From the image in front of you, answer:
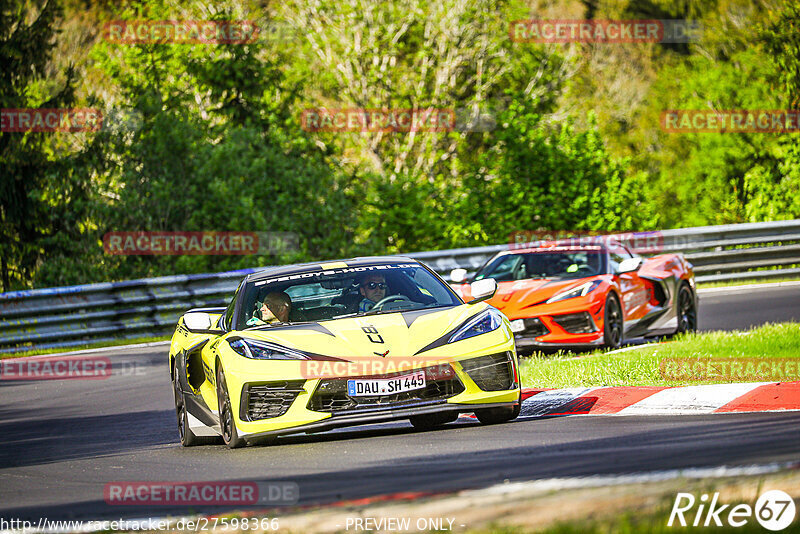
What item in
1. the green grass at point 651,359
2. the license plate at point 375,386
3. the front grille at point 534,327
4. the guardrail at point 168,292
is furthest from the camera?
the guardrail at point 168,292

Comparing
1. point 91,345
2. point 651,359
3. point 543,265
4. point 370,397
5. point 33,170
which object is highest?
point 33,170

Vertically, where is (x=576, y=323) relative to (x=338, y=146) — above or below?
below

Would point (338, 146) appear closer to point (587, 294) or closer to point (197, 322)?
point (587, 294)

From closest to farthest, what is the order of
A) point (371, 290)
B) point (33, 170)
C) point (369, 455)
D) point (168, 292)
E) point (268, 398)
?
point (369, 455) < point (268, 398) < point (371, 290) < point (168, 292) < point (33, 170)

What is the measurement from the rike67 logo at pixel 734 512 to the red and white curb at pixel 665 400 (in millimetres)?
3628

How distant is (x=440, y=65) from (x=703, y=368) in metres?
27.5

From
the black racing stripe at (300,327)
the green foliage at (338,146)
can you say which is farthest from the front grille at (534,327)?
the green foliage at (338,146)

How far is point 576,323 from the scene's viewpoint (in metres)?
13.8

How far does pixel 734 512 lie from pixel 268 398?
4.28 m

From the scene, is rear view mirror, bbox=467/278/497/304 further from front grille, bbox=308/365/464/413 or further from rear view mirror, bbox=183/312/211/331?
rear view mirror, bbox=183/312/211/331

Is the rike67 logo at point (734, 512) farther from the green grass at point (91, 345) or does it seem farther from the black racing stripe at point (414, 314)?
the green grass at point (91, 345)

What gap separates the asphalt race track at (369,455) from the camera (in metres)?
6.50

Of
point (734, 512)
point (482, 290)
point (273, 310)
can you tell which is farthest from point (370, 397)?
point (734, 512)

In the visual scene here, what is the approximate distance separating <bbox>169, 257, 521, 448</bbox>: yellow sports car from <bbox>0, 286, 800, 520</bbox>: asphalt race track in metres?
0.21
